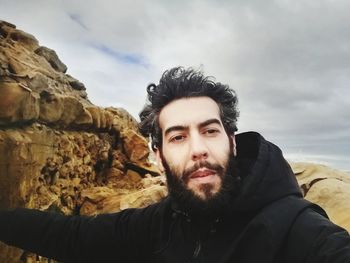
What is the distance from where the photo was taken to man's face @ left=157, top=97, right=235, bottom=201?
116 inches

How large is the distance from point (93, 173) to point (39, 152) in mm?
5208

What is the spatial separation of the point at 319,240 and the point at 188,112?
1479 millimetres

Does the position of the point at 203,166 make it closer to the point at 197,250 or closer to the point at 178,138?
the point at 178,138

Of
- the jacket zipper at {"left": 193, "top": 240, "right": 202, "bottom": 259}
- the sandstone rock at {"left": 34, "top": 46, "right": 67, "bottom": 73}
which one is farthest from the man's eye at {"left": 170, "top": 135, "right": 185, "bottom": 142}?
the sandstone rock at {"left": 34, "top": 46, "right": 67, "bottom": 73}

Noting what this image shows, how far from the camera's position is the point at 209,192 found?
2.94 meters

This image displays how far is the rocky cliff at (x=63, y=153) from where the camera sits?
6453 mm

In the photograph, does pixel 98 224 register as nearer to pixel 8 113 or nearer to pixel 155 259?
pixel 155 259

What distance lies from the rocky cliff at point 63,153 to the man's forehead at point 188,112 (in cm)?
373

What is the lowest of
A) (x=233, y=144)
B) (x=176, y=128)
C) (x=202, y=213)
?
(x=202, y=213)

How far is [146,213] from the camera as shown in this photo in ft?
12.1

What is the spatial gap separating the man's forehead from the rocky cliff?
3.73 m

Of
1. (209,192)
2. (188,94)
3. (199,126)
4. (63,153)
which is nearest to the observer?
(209,192)

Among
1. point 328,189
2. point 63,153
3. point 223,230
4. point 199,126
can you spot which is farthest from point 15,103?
point 328,189

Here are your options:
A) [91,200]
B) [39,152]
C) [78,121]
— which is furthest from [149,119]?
[91,200]
